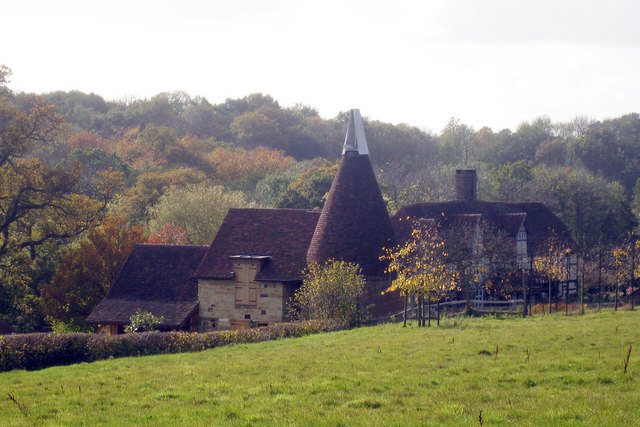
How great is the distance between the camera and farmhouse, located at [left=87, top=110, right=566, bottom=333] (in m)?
28.0

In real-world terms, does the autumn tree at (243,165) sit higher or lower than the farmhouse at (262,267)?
higher

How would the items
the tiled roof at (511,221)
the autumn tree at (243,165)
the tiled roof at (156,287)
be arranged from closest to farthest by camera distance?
the tiled roof at (156,287) < the tiled roof at (511,221) < the autumn tree at (243,165)

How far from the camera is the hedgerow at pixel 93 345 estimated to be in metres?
19.7

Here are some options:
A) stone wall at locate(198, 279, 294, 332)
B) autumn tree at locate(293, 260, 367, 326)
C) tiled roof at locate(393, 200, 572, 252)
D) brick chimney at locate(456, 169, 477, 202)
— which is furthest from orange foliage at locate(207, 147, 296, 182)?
autumn tree at locate(293, 260, 367, 326)

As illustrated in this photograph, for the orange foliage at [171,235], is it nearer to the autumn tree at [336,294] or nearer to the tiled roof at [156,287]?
the tiled roof at [156,287]

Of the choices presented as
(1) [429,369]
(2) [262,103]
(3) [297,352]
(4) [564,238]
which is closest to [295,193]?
(4) [564,238]

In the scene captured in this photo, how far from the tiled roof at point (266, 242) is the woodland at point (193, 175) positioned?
21.0 ft

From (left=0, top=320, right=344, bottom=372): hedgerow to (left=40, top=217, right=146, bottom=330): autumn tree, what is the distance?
10.4 m

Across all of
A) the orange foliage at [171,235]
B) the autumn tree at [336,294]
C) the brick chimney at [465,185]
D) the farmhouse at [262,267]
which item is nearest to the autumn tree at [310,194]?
the orange foliage at [171,235]

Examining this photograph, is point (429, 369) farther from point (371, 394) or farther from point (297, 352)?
point (297, 352)

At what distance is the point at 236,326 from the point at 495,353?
15.5 m

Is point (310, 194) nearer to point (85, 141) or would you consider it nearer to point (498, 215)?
point (498, 215)

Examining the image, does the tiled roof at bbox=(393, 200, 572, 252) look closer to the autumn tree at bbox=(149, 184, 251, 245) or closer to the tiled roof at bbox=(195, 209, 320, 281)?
the tiled roof at bbox=(195, 209, 320, 281)

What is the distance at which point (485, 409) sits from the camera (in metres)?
10.4
